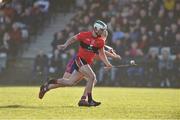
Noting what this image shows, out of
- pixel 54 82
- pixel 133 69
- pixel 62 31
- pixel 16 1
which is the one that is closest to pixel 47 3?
pixel 16 1

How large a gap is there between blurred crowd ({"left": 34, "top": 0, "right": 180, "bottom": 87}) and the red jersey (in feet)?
37.4

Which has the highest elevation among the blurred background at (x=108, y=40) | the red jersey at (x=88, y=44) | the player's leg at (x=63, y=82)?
the red jersey at (x=88, y=44)

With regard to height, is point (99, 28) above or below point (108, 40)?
above

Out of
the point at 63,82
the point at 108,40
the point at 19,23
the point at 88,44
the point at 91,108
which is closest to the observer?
the point at 91,108

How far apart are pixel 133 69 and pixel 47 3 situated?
8.01m

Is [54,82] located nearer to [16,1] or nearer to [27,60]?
[27,60]

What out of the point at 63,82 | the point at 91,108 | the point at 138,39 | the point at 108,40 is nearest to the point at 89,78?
the point at 63,82

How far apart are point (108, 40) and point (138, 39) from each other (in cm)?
127

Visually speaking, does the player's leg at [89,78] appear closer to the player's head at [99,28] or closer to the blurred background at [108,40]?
the player's head at [99,28]

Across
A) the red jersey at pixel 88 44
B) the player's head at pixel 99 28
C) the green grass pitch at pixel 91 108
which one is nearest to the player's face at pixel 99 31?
the player's head at pixel 99 28

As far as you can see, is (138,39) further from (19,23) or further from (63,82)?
(63,82)

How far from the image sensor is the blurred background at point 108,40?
28203 mm

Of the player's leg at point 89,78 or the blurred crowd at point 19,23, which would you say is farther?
the blurred crowd at point 19,23

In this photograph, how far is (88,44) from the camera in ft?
54.6
